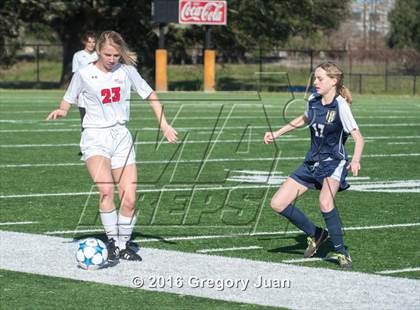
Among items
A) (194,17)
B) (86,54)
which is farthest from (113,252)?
(194,17)

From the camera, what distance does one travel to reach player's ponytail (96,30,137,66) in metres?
8.42

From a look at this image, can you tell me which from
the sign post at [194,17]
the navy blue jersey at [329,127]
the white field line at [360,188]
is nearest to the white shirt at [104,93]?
the navy blue jersey at [329,127]

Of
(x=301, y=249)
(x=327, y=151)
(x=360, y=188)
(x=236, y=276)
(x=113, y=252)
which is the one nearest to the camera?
(x=236, y=276)

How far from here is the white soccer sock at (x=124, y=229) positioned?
8.66 metres

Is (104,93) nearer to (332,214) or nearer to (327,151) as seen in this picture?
(327,151)

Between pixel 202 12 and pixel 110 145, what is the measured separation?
36.2 m

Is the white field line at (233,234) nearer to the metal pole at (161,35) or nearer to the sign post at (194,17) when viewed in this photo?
the sign post at (194,17)

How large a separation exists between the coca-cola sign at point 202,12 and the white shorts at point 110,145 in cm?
3522

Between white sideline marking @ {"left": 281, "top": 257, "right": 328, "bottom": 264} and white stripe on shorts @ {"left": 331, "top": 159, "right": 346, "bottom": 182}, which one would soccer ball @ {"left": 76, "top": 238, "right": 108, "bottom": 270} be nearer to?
white sideline marking @ {"left": 281, "top": 257, "right": 328, "bottom": 264}

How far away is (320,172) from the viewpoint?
28.6 ft

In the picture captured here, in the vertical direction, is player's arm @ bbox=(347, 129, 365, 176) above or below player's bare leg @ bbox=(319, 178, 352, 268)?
above

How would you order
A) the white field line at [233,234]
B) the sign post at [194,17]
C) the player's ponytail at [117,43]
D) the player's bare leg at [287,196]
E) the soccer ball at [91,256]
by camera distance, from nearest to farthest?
1. the soccer ball at [91,256]
2. the player's ponytail at [117,43]
3. the player's bare leg at [287,196]
4. the white field line at [233,234]
5. the sign post at [194,17]

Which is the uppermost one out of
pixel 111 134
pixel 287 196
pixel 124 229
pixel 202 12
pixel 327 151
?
pixel 202 12

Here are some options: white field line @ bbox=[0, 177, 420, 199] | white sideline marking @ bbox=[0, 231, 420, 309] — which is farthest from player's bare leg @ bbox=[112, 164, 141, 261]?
white field line @ bbox=[0, 177, 420, 199]
